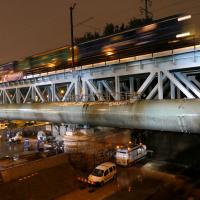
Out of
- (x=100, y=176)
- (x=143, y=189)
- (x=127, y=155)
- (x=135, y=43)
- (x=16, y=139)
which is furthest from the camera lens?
(x=16, y=139)

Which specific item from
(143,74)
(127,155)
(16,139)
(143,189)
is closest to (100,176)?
(143,189)

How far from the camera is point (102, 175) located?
64.4 ft

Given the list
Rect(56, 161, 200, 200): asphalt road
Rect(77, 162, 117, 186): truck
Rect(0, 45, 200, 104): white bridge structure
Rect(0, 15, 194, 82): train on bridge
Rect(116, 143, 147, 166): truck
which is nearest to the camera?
Rect(0, 45, 200, 104): white bridge structure

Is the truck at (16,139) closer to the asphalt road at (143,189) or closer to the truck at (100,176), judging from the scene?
the truck at (100,176)

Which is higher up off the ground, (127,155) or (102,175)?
(127,155)

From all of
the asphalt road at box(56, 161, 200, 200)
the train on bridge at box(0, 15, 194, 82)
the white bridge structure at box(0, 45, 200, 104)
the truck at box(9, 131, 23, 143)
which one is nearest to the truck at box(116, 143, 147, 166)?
the asphalt road at box(56, 161, 200, 200)

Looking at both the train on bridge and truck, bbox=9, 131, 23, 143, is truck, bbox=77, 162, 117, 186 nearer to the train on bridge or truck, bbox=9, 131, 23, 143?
the train on bridge

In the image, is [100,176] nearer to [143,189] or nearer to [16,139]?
[143,189]

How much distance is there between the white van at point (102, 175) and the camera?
19.4 m

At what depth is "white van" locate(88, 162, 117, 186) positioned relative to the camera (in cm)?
1938

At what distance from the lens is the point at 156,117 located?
10.7m

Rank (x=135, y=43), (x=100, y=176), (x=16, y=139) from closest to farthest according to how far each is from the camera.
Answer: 1. (x=100, y=176)
2. (x=135, y=43)
3. (x=16, y=139)

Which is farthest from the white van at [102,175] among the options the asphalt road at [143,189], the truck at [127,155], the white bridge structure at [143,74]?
the white bridge structure at [143,74]

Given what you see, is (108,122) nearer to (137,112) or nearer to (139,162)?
(137,112)
